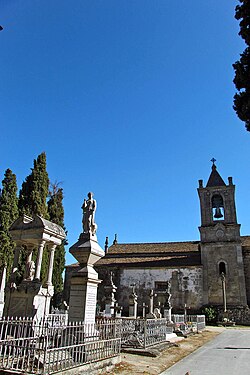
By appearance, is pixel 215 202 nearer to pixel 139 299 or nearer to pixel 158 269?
pixel 158 269

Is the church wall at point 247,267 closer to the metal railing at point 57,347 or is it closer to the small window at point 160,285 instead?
the small window at point 160,285

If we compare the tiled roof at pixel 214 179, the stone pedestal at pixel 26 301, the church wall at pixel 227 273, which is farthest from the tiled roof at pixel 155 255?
the stone pedestal at pixel 26 301

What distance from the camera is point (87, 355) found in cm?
710

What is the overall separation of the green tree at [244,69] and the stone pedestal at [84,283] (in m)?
6.15

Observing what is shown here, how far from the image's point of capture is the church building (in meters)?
30.4

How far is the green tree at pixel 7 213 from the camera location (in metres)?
22.3

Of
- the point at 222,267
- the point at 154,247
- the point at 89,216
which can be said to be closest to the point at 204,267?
the point at 222,267

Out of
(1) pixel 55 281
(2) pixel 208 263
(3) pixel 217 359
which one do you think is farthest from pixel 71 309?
(2) pixel 208 263

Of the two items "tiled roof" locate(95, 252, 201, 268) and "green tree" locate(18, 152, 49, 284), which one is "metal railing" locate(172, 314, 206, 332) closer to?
"tiled roof" locate(95, 252, 201, 268)

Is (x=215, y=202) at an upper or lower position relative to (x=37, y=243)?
upper

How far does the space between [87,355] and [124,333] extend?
489 cm

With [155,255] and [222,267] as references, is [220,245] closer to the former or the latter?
[222,267]

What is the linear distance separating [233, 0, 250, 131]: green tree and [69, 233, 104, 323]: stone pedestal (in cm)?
615

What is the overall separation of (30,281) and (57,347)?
4.51 metres
